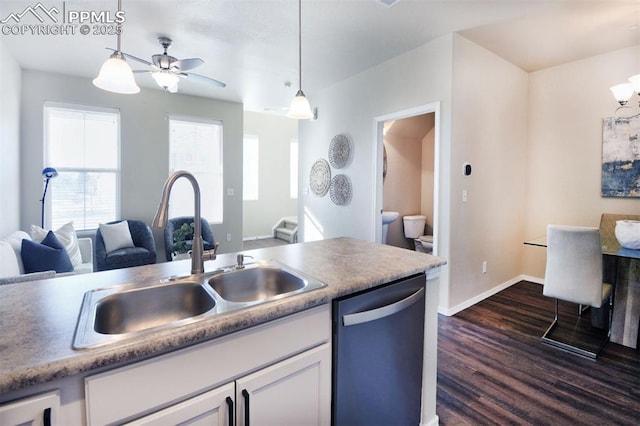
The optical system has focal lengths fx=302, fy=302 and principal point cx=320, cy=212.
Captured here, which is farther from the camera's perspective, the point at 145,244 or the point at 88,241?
the point at 145,244

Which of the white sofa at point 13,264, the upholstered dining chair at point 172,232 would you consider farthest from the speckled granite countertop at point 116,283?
the upholstered dining chair at point 172,232

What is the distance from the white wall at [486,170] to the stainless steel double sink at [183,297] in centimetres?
223

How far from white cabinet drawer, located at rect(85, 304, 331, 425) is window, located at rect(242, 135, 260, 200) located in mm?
6508

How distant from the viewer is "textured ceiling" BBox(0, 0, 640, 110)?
2.51 meters

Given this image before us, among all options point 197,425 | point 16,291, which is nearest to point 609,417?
point 197,425

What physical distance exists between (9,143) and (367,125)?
4143mm

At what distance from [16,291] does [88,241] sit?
3.21 meters

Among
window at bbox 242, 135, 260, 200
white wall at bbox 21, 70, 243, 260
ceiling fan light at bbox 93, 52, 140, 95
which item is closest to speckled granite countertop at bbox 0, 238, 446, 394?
ceiling fan light at bbox 93, 52, 140, 95

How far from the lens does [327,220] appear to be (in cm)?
458

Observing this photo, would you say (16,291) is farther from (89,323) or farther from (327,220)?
(327,220)

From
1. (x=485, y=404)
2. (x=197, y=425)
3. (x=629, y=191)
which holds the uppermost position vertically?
(x=629, y=191)

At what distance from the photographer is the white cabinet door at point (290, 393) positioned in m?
0.94

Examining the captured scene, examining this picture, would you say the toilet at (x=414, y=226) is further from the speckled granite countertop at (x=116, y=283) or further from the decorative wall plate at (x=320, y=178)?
the speckled granite countertop at (x=116, y=283)

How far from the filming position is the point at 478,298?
338 centimetres
